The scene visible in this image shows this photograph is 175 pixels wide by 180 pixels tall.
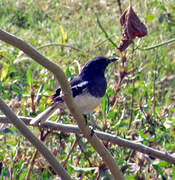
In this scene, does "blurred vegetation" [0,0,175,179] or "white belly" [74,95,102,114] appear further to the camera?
"blurred vegetation" [0,0,175,179]

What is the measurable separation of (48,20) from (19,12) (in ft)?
1.30

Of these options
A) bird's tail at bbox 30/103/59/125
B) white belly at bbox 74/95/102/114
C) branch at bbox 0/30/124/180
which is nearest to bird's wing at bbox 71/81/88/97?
white belly at bbox 74/95/102/114

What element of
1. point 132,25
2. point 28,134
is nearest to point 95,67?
point 132,25

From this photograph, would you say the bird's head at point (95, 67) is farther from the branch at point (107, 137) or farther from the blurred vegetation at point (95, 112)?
the branch at point (107, 137)

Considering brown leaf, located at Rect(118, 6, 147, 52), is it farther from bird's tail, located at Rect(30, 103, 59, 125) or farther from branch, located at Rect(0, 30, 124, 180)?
bird's tail, located at Rect(30, 103, 59, 125)

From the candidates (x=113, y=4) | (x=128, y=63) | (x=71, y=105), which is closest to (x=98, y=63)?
(x=128, y=63)

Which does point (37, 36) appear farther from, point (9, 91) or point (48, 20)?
point (9, 91)

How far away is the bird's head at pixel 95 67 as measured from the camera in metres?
2.87

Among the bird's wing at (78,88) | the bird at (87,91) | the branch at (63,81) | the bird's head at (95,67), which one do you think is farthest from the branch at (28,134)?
the bird's head at (95,67)

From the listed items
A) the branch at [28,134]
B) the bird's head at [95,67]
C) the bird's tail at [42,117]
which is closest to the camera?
the branch at [28,134]

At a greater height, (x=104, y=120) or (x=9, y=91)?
(x=9, y=91)

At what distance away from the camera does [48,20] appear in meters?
5.37

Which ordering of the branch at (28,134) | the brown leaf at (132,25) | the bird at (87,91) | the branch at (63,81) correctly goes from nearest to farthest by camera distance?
the branch at (63,81)
the branch at (28,134)
the brown leaf at (132,25)
the bird at (87,91)

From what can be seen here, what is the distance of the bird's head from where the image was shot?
287cm
